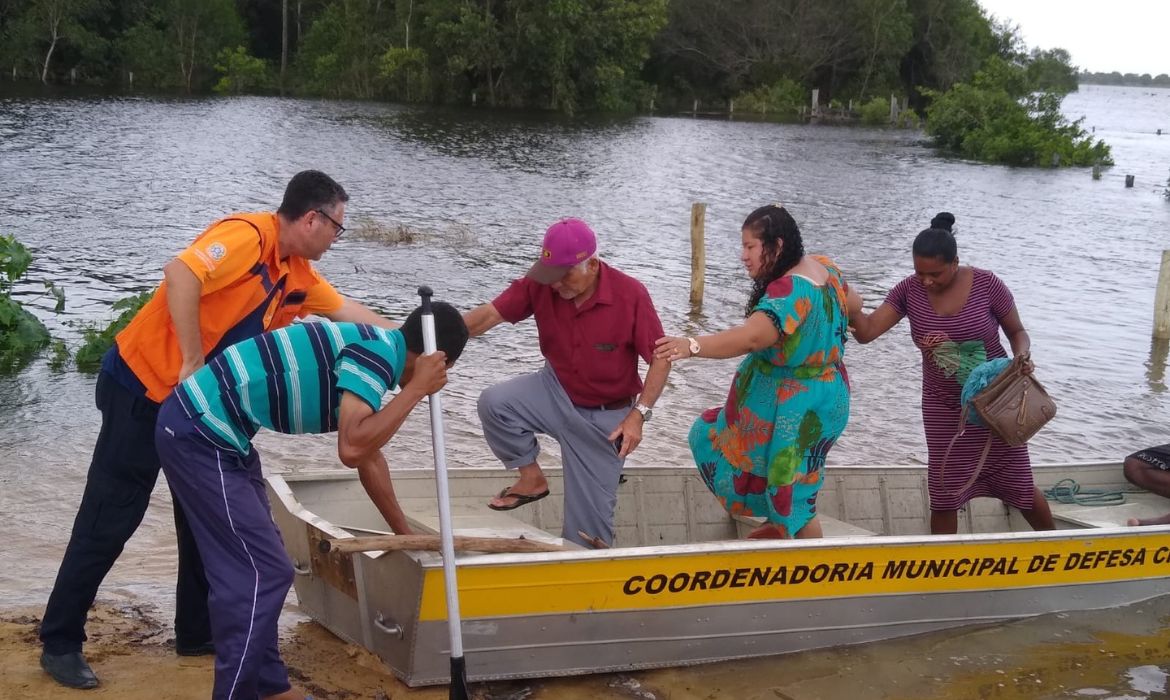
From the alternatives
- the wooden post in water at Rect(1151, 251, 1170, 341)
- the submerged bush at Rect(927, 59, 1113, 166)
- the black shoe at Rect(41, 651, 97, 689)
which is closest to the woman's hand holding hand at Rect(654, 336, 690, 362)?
the black shoe at Rect(41, 651, 97, 689)

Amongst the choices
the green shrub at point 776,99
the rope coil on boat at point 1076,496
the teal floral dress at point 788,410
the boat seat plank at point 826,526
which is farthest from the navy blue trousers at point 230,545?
the green shrub at point 776,99

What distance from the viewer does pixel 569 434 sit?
5816 millimetres

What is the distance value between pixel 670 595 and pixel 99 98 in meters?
51.4

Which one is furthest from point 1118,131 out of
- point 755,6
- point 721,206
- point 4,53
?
point 4,53

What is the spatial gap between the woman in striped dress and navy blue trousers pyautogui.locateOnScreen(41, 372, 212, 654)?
353 cm

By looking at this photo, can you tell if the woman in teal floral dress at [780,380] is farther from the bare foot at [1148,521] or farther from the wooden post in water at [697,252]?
the wooden post in water at [697,252]

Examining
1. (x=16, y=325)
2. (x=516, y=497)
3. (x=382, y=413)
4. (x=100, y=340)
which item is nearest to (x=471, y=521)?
(x=516, y=497)

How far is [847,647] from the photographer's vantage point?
636 cm

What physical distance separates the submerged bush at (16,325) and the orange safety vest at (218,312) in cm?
714

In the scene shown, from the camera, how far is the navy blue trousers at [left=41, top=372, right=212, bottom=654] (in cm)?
467

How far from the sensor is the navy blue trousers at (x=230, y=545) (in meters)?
4.11

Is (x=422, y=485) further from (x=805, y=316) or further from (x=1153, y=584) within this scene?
(x=1153, y=584)

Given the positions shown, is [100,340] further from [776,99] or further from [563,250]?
[776,99]

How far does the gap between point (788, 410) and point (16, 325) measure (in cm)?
868
